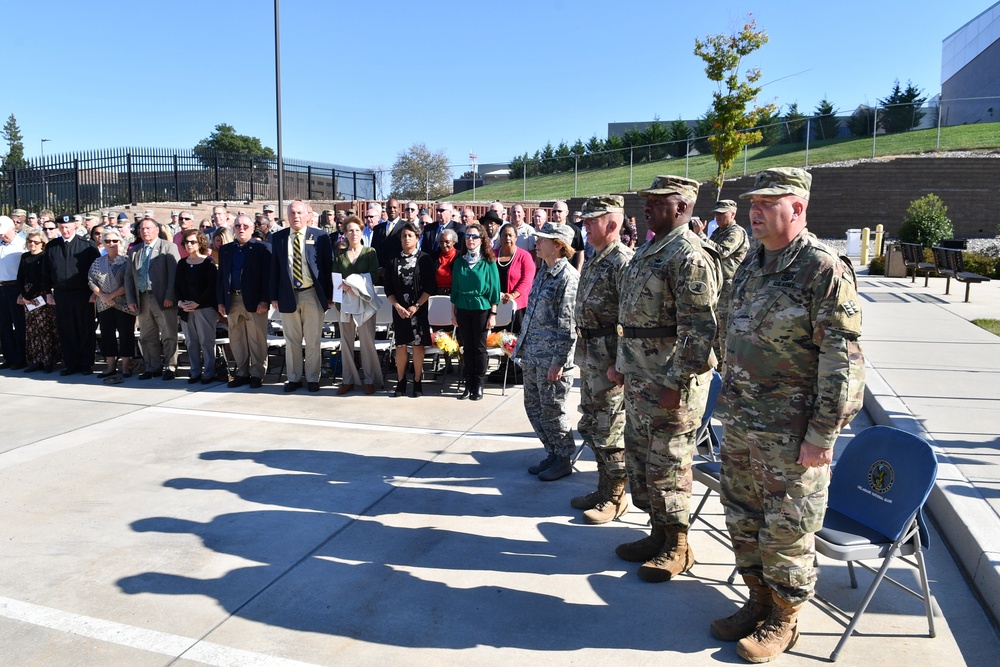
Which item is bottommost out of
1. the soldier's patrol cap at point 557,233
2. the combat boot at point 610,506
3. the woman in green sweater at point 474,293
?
the combat boot at point 610,506

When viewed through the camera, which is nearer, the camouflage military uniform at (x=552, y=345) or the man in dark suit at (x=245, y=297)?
the camouflage military uniform at (x=552, y=345)

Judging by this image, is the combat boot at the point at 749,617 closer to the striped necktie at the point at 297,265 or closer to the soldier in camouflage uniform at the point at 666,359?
the soldier in camouflage uniform at the point at 666,359

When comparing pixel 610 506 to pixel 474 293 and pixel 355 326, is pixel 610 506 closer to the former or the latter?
pixel 474 293

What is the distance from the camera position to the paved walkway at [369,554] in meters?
3.53

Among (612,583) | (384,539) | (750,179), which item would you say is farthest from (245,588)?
(750,179)

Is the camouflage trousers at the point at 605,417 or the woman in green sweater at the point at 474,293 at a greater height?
the woman in green sweater at the point at 474,293

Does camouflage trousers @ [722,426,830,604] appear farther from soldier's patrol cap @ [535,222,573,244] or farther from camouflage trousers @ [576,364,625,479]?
soldier's patrol cap @ [535,222,573,244]

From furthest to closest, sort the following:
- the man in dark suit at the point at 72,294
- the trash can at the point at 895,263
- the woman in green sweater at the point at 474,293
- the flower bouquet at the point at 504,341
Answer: the trash can at the point at 895,263 < the man in dark suit at the point at 72,294 < the flower bouquet at the point at 504,341 < the woman in green sweater at the point at 474,293

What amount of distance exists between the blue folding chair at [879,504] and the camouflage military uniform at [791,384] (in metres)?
0.28

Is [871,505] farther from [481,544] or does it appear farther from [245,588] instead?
[245,588]

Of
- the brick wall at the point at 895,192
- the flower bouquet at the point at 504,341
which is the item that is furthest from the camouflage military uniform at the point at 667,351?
the brick wall at the point at 895,192

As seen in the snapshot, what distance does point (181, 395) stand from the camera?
875cm

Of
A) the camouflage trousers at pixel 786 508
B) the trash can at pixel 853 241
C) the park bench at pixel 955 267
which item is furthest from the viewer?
the trash can at pixel 853 241

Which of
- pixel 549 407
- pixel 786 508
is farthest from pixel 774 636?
pixel 549 407
